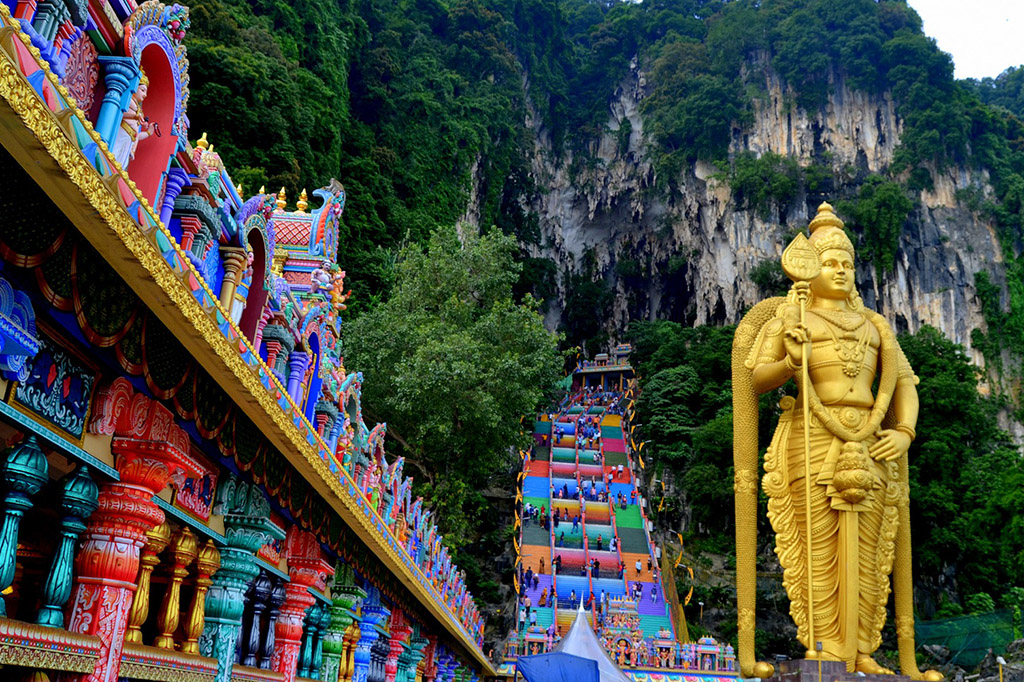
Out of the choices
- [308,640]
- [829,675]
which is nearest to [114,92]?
[308,640]

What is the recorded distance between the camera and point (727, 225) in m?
Result: 38.7

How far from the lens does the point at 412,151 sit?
32969mm

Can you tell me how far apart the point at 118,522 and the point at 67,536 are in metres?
0.19

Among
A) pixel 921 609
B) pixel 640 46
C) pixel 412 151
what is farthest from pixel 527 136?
pixel 921 609

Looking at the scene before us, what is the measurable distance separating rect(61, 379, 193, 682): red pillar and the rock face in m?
34.1

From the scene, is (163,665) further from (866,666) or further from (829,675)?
(866,666)

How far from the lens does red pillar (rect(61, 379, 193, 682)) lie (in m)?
2.81

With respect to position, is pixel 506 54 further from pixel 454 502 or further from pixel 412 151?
pixel 454 502

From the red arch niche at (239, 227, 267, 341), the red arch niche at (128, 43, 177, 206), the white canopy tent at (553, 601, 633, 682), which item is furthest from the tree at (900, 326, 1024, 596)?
the red arch niche at (128, 43, 177, 206)

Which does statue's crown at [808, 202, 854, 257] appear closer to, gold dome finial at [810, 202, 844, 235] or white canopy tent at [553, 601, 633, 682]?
gold dome finial at [810, 202, 844, 235]

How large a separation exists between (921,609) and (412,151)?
23431 millimetres

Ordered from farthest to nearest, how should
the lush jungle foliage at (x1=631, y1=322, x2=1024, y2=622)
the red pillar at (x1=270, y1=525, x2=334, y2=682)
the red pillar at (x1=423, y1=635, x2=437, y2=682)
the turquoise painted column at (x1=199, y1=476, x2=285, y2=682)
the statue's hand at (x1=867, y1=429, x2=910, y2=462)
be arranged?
the lush jungle foliage at (x1=631, y1=322, x2=1024, y2=622) → the red pillar at (x1=423, y1=635, x2=437, y2=682) → the statue's hand at (x1=867, y1=429, x2=910, y2=462) → the red pillar at (x1=270, y1=525, x2=334, y2=682) → the turquoise painted column at (x1=199, y1=476, x2=285, y2=682)

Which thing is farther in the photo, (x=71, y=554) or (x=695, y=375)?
(x=695, y=375)

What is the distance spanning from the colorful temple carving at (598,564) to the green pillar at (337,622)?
7941 millimetres
